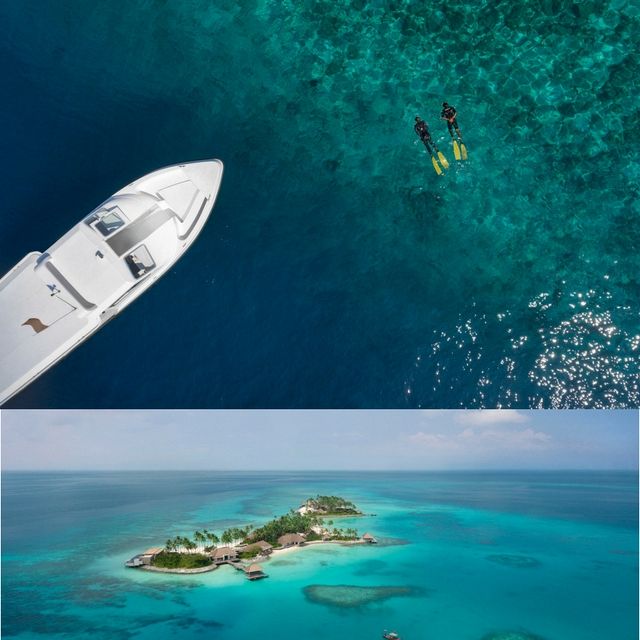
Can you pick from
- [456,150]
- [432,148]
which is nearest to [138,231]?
[432,148]

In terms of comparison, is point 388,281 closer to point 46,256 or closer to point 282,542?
point 282,542

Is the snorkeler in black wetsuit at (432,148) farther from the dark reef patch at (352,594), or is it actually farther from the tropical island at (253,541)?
the dark reef patch at (352,594)

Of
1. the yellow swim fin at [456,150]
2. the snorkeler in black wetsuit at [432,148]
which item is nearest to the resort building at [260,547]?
the snorkeler in black wetsuit at [432,148]

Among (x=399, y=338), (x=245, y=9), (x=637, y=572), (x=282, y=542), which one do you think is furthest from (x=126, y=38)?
(x=637, y=572)

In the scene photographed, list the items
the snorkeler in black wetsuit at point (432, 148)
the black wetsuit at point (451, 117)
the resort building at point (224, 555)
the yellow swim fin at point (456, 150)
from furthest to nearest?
the yellow swim fin at point (456, 150) < the snorkeler in black wetsuit at point (432, 148) < the black wetsuit at point (451, 117) < the resort building at point (224, 555)

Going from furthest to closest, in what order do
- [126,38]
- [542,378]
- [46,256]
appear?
[126,38] → [542,378] → [46,256]

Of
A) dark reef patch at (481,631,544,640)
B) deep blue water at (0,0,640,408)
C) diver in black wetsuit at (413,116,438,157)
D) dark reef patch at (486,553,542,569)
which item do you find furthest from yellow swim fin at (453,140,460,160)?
dark reef patch at (481,631,544,640)
